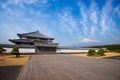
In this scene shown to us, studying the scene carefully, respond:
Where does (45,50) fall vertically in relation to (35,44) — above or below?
below

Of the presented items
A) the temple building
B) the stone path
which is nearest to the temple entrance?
the temple building

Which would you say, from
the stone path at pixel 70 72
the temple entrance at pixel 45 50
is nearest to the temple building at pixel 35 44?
the temple entrance at pixel 45 50

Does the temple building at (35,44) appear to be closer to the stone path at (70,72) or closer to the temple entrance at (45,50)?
the temple entrance at (45,50)

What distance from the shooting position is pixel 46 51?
41.5m

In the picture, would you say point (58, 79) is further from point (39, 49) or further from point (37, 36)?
point (37, 36)

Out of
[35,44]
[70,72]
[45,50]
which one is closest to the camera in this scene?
[70,72]

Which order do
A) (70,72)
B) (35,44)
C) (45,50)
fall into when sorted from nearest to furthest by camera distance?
(70,72) → (35,44) → (45,50)

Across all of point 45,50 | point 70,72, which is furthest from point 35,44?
point 70,72

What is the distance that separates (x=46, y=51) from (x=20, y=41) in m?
8.79

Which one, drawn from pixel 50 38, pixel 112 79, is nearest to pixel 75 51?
pixel 50 38

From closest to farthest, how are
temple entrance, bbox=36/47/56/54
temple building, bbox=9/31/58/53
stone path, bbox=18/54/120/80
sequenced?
stone path, bbox=18/54/120/80
temple building, bbox=9/31/58/53
temple entrance, bbox=36/47/56/54

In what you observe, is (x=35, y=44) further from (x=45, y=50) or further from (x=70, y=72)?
(x=70, y=72)

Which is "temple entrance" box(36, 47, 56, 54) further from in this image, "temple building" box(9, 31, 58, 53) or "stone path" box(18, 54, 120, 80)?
"stone path" box(18, 54, 120, 80)

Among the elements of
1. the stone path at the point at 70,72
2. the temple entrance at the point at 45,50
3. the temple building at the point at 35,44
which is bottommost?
the stone path at the point at 70,72
